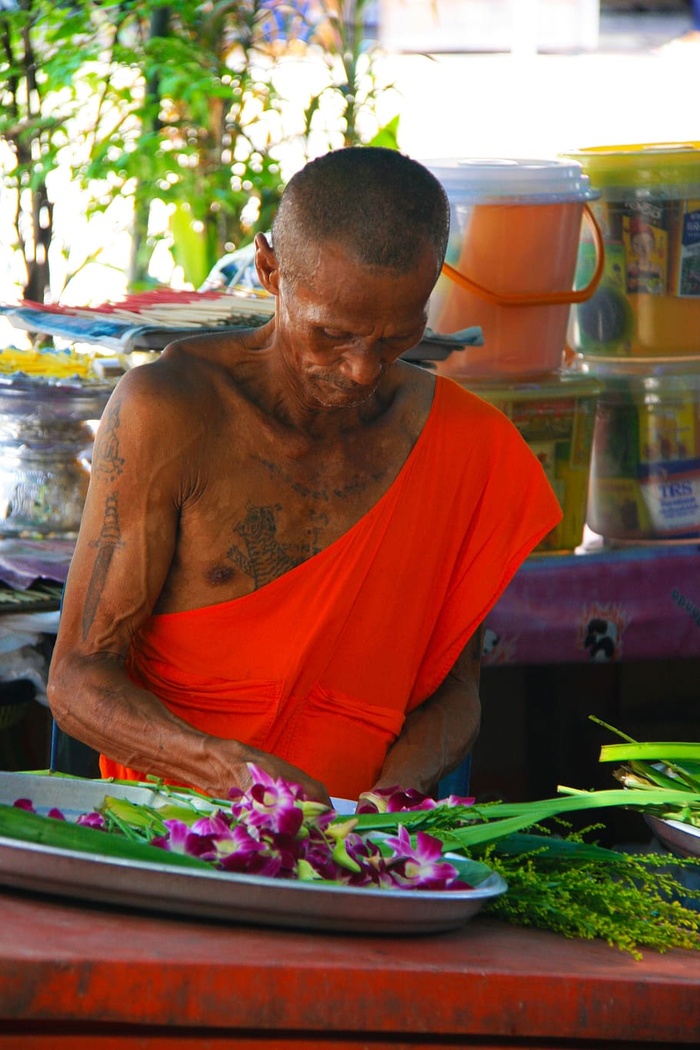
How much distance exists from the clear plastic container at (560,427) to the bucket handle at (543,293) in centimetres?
20

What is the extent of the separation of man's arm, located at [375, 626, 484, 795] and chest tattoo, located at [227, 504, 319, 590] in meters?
0.37

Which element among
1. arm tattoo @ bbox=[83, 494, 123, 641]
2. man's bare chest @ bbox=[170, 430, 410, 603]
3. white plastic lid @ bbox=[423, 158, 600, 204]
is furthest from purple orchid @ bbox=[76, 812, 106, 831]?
white plastic lid @ bbox=[423, 158, 600, 204]

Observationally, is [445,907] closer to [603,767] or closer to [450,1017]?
[450,1017]

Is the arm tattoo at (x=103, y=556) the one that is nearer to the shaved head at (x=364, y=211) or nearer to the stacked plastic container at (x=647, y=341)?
the shaved head at (x=364, y=211)

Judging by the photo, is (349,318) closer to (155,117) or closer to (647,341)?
(647,341)

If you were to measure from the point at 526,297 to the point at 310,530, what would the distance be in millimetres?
1105

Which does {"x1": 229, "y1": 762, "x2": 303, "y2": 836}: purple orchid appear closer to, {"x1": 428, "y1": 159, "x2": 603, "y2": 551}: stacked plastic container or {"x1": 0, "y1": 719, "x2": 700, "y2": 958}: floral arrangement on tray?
{"x1": 0, "y1": 719, "x2": 700, "y2": 958}: floral arrangement on tray

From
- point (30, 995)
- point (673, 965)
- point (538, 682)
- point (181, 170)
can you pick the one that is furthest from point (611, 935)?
point (181, 170)

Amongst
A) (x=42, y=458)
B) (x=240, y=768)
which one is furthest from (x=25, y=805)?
(x=42, y=458)

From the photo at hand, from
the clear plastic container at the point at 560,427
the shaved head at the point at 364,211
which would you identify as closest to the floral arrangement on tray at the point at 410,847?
the shaved head at the point at 364,211

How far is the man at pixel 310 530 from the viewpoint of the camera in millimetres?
2111

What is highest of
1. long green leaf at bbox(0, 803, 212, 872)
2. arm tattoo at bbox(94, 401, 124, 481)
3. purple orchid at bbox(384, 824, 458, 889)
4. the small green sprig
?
arm tattoo at bbox(94, 401, 124, 481)

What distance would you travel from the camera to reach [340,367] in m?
2.18

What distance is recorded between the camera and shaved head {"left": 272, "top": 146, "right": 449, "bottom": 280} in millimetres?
2068
